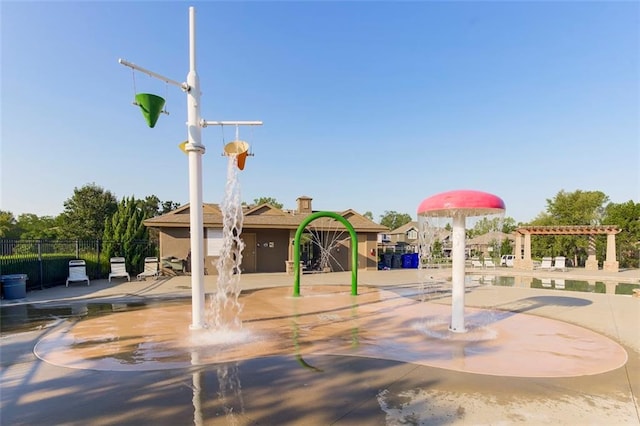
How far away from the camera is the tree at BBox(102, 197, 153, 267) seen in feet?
64.4

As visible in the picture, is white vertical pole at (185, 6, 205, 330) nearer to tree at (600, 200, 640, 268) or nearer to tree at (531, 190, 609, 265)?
tree at (600, 200, 640, 268)

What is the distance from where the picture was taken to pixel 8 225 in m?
49.5

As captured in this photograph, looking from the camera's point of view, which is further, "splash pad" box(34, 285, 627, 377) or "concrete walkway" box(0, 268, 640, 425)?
"splash pad" box(34, 285, 627, 377)

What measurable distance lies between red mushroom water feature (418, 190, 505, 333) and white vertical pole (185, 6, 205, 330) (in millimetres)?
4715

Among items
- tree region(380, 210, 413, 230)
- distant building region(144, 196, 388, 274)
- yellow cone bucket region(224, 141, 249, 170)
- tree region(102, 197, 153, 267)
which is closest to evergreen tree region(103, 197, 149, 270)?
tree region(102, 197, 153, 267)

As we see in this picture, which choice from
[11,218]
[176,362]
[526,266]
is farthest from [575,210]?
[11,218]

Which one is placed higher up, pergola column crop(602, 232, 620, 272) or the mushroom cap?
the mushroom cap

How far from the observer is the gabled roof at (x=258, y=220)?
1831cm

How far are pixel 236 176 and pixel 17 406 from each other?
5.57 metres

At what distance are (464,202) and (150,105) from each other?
6.04m

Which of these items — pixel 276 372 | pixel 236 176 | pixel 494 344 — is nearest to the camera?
pixel 276 372

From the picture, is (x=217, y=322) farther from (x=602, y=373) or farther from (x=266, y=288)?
(x=602, y=373)

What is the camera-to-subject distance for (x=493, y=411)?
3.83 m

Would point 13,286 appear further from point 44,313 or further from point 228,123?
point 228,123
